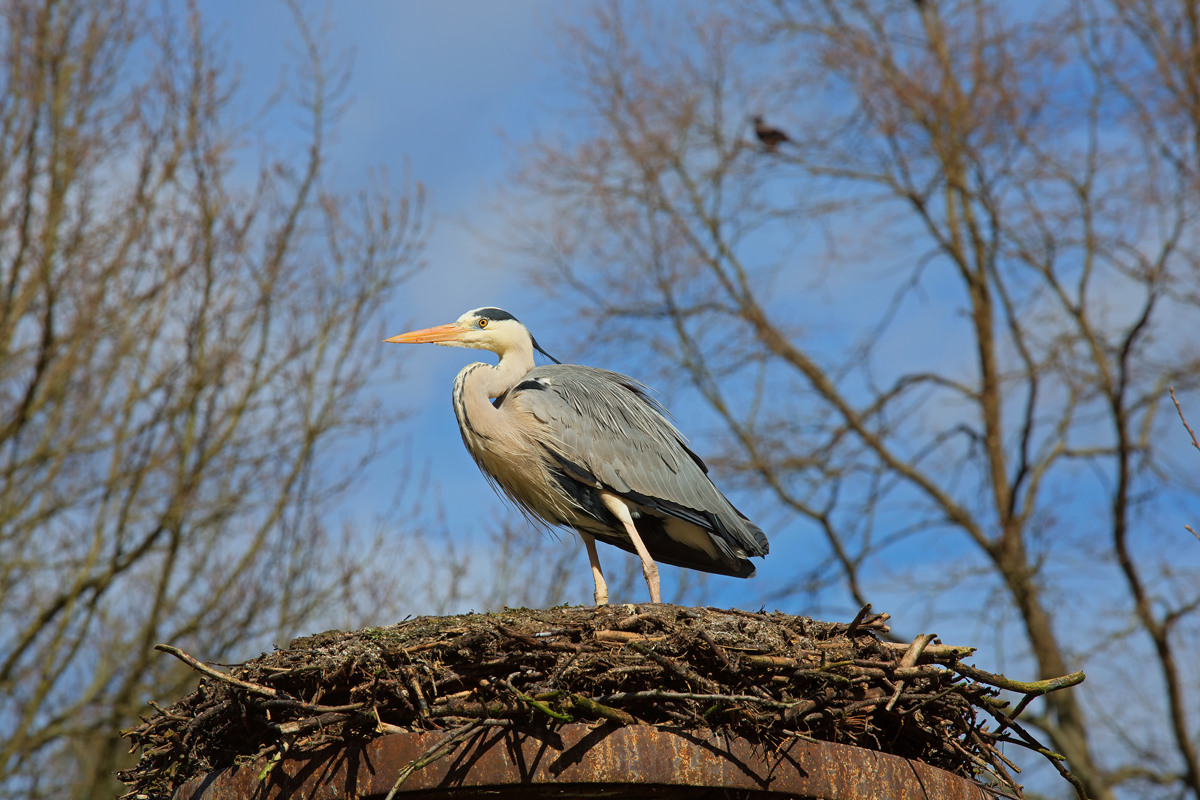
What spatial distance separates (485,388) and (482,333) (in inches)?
19.8

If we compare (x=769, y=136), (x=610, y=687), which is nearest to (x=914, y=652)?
(x=610, y=687)

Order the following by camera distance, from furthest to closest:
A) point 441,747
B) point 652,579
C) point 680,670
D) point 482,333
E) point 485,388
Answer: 1. point 482,333
2. point 485,388
3. point 652,579
4. point 680,670
5. point 441,747

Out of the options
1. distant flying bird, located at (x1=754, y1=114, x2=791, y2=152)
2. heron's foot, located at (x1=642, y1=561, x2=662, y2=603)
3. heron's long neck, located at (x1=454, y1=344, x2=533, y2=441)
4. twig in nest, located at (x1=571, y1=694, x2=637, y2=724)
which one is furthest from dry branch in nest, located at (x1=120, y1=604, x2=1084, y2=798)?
distant flying bird, located at (x1=754, y1=114, x2=791, y2=152)

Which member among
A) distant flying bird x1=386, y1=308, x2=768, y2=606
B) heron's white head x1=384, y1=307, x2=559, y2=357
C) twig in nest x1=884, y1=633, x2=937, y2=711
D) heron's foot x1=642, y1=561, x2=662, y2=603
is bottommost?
twig in nest x1=884, y1=633, x2=937, y2=711

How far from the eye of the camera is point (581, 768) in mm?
2914

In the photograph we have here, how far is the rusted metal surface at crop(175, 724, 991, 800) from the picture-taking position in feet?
9.56

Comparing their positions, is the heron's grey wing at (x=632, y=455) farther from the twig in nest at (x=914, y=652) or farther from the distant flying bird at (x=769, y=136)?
the distant flying bird at (x=769, y=136)

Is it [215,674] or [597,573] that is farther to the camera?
[597,573]

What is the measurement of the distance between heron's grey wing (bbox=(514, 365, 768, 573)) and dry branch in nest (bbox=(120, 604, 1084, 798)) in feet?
5.49

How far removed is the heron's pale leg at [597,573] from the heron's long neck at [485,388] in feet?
2.46

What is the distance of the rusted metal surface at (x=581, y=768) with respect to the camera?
2914 millimetres

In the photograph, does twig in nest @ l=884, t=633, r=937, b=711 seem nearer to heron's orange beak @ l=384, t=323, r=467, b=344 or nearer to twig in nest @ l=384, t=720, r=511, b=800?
twig in nest @ l=384, t=720, r=511, b=800

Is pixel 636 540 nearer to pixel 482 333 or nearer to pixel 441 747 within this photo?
pixel 482 333

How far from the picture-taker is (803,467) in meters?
13.1
